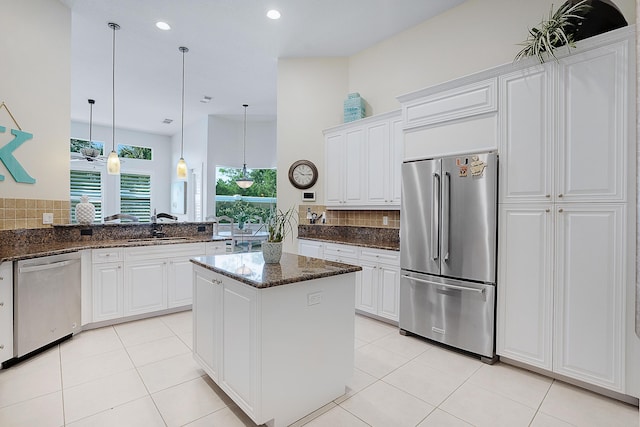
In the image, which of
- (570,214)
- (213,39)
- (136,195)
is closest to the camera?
(570,214)

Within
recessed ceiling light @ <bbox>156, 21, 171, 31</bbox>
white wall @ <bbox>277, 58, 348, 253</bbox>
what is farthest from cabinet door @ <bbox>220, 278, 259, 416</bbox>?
recessed ceiling light @ <bbox>156, 21, 171, 31</bbox>

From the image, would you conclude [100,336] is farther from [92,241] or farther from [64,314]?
[92,241]

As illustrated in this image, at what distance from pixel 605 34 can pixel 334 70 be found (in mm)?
3269

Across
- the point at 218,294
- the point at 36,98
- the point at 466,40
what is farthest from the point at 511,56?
the point at 36,98

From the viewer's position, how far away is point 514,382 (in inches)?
96.0

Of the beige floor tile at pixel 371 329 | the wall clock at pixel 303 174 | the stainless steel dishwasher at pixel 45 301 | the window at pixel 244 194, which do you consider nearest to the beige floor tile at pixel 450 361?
the beige floor tile at pixel 371 329

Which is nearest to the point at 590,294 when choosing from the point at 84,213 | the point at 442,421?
the point at 442,421

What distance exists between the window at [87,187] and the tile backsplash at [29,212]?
16.3 ft

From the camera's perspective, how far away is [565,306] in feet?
7.74

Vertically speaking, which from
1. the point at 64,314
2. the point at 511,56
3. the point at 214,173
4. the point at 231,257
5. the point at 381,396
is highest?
the point at 511,56

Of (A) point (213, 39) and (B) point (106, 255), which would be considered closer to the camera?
(B) point (106, 255)

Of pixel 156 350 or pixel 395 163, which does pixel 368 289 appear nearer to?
pixel 395 163

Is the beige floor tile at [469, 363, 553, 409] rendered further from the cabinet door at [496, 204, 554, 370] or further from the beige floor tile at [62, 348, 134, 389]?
the beige floor tile at [62, 348, 134, 389]

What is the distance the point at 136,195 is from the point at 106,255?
5.71 metres
